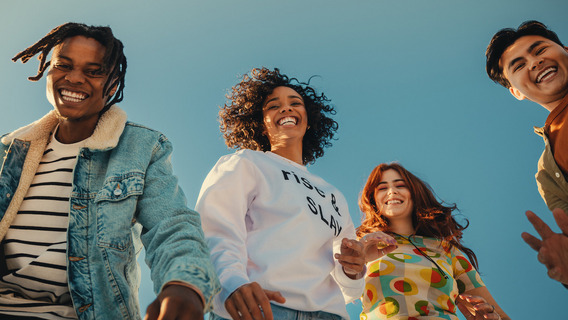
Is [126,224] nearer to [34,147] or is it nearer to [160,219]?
[160,219]

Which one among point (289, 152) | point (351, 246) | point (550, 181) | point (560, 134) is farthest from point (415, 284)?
point (560, 134)

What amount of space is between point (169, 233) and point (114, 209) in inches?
21.4

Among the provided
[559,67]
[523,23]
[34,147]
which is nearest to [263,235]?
[34,147]

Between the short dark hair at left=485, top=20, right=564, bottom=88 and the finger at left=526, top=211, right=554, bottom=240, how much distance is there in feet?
6.87

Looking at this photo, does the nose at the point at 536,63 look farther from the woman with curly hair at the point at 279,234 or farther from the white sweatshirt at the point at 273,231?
the white sweatshirt at the point at 273,231

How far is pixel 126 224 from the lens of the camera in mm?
2451

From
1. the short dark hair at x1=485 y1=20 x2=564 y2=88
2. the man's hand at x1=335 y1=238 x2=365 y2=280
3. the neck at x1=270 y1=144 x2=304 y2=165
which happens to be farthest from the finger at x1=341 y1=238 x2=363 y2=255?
the short dark hair at x1=485 y1=20 x2=564 y2=88

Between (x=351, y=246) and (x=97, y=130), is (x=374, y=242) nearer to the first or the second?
(x=351, y=246)

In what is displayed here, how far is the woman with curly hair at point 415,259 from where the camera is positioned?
13.2 ft

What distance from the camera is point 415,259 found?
4414 mm

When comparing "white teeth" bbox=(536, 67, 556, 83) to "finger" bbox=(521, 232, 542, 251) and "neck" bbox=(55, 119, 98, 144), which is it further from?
"neck" bbox=(55, 119, 98, 144)

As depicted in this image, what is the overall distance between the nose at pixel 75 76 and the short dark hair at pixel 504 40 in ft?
14.0

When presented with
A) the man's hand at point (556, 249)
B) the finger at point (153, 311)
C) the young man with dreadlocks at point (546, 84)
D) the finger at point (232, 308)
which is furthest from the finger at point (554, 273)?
the finger at point (153, 311)

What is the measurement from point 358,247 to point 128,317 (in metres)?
1.62
